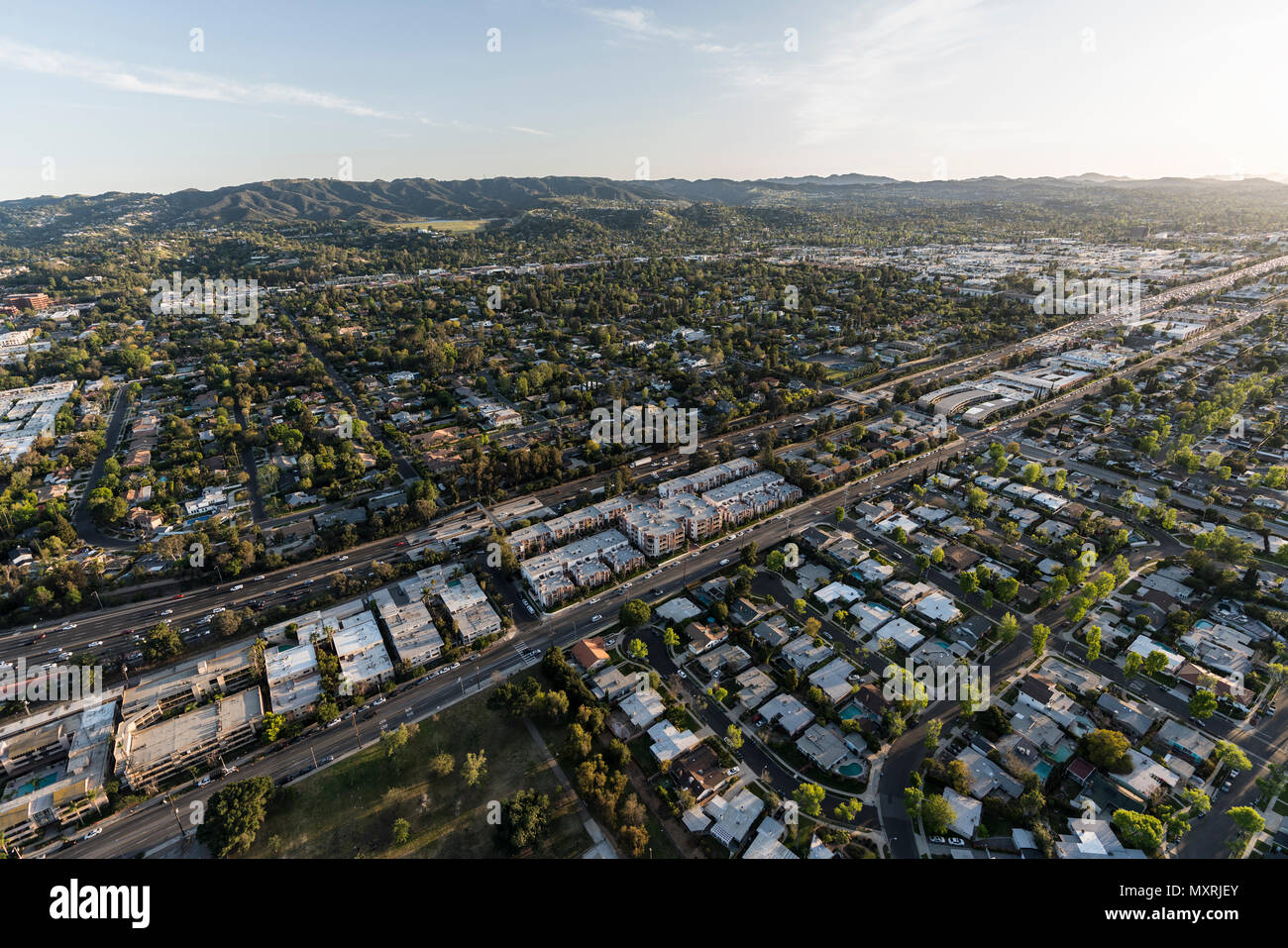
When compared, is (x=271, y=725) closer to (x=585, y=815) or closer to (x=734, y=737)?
(x=585, y=815)

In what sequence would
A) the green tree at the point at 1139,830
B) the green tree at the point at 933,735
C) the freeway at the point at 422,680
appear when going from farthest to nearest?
the green tree at the point at 933,735, the freeway at the point at 422,680, the green tree at the point at 1139,830

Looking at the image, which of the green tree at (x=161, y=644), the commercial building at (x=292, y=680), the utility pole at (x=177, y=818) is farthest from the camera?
the green tree at (x=161, y=644)

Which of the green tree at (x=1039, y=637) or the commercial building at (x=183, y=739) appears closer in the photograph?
the commercial building at (x=183, y=739)

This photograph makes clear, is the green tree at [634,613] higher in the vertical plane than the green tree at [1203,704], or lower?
higher

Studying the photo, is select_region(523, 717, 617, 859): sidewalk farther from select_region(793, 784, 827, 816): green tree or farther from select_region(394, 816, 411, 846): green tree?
select_region(793, 784, 827, 816): green tree

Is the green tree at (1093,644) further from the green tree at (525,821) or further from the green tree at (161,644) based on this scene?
the green tree at (161,644)

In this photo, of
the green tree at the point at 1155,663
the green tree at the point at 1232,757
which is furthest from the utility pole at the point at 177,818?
the green tree at the point at 1155,663

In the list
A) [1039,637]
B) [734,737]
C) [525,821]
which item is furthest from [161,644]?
[1039,637]

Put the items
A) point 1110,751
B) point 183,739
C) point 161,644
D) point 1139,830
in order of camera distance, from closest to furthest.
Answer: point 1139,830 < point 1110,751 < point 183,739 < point 161,644

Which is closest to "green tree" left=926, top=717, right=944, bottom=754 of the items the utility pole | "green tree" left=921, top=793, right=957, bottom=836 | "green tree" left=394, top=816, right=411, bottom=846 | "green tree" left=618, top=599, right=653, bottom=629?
"green tree" left=921, top=793, right=957, bottom=836
